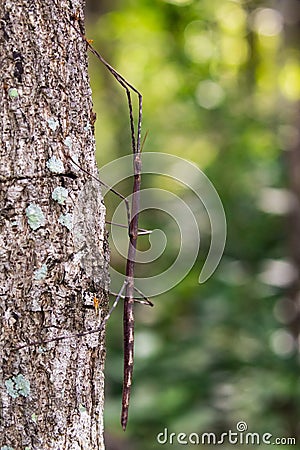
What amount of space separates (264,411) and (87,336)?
340 cm

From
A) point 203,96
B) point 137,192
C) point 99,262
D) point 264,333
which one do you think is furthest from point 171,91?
point 99,262

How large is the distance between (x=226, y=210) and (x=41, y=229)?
4633mm

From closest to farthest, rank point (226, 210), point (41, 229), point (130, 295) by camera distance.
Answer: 1. point (41, 229)
2. point (130, 295)
3. point (226, 210)

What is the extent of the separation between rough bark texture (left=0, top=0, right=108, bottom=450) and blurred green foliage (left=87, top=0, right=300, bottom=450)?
301 centimetres

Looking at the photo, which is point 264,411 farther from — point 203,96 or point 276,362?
point 203,96

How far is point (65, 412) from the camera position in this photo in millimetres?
1782

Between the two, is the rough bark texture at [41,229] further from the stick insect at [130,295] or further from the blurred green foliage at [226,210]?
the blurred green foliage at [226,210]

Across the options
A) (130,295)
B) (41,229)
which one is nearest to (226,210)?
(130,295)

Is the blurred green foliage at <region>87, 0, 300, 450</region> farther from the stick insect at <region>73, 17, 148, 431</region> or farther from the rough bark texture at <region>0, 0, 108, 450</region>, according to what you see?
the rough bark texture at <region>0, 0, 108, 450</region>

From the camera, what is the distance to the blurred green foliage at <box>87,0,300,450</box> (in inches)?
195

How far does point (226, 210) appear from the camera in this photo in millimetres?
6254

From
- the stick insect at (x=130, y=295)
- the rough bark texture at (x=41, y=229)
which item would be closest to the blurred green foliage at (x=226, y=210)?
the stick insect at (x=130, y=295)

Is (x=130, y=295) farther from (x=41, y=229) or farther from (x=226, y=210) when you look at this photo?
(x=226, y=210)

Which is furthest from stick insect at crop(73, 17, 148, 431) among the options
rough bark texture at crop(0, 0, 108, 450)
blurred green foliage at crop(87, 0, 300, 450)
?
blurred green foliage at crop(87, 0, 300, 450)
